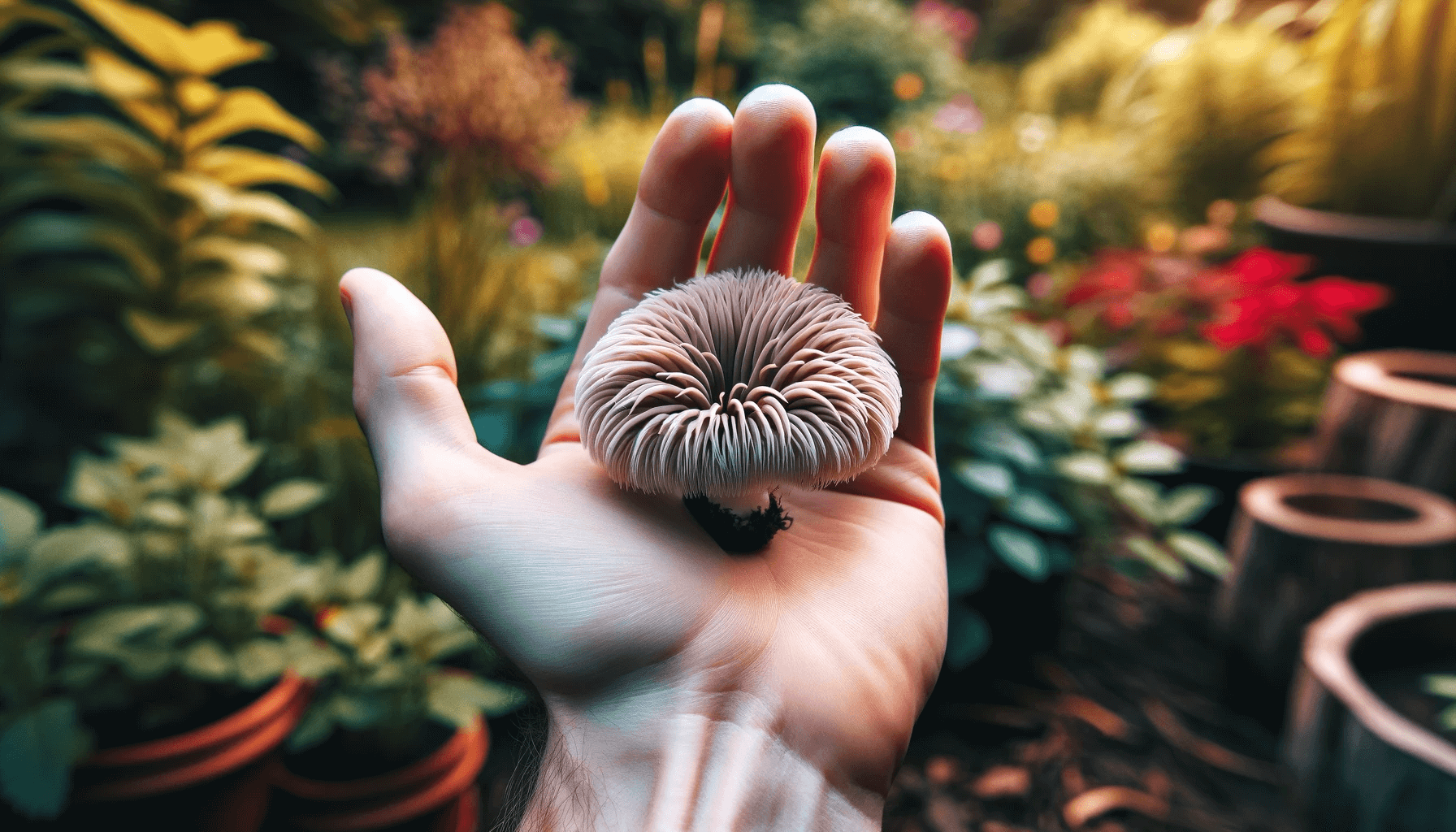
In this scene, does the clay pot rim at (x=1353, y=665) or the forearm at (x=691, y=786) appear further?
the clay pot rim at (x=1353, y=665)

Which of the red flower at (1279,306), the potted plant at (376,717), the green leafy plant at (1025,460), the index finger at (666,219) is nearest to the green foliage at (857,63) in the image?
the red flower at (1279,306)

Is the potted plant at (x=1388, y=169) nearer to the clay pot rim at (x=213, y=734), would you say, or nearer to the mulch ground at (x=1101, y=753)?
the mulch ground at (x=1101, y=753)

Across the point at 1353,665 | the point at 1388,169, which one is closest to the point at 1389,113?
the point at 1388,169

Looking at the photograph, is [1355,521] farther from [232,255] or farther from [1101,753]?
[232,255]

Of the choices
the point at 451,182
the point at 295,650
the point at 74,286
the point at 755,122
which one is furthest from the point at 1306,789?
the point at 74,286

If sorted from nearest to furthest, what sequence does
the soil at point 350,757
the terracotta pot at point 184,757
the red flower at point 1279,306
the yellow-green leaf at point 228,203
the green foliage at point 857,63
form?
the terracotta pot at point 184,757 < the soil at point 350,757 < the yellow-green leaf at point 228,203 < the red flower at point 1279,306 < the green foliage at point 857,63

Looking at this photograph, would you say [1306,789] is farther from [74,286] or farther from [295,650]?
[74,286]
